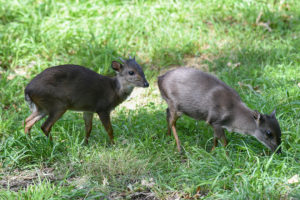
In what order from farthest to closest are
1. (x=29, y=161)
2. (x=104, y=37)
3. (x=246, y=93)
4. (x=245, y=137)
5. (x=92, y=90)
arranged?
(x=104, y=37), (x=246, y=93), (x=92, y=90), (x=245, y=137), (x=29, y=161)

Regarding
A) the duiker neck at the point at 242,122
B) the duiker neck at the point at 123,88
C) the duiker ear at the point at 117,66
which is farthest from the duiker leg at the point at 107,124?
the duiker neck at the point at 242,122

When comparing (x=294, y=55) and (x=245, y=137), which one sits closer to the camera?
(x=245, y=137)

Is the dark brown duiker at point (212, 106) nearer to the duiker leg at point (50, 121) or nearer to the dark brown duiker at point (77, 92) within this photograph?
the dark brown duiker at point (77, 92)

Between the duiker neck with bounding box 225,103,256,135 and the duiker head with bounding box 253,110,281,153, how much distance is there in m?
0.09

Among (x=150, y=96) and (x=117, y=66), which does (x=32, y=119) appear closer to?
(x=117, y=66)

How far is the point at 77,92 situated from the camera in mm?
5578

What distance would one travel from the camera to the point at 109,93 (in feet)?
19.3

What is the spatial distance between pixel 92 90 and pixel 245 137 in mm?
2093

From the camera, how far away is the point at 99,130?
19.8ft

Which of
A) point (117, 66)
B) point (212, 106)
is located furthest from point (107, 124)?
point (212, 106)

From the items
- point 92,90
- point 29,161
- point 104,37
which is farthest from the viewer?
point 104,37

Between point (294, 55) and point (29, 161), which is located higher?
point (294, 55)

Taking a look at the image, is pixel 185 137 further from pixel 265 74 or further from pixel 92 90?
pixel 265 74

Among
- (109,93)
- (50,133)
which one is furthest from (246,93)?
(50,133)
